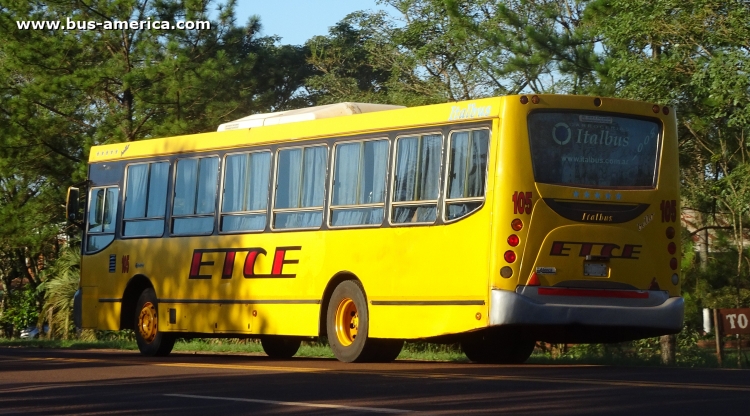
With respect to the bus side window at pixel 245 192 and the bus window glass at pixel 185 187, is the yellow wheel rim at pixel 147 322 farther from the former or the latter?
the bus side window at pixel 245 192

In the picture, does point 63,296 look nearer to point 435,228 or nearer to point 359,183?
point 359,183

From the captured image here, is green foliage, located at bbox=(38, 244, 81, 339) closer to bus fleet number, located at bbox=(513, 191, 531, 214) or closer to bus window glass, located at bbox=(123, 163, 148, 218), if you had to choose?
bus window glass, located at bbox=(123, 163, 148, 218)

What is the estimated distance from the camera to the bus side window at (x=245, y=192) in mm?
17156

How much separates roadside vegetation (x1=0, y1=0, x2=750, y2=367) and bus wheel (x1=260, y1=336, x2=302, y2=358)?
7.81 ft

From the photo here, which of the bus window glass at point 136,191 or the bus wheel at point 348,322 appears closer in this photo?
the bus wheel at point 348,322

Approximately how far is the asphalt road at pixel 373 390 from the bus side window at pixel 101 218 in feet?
17.9

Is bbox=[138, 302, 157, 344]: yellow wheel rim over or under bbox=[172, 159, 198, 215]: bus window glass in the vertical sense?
under

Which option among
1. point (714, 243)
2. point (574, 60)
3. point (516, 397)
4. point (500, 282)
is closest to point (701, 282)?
point (714, 243)

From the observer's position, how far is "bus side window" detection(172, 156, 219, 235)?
59.6 ft

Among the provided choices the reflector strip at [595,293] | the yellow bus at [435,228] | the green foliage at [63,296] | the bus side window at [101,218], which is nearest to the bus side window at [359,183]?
the yellow bus at [435,228]

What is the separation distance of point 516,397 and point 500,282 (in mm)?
3750

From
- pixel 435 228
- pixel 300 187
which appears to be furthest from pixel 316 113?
pixel 435 228

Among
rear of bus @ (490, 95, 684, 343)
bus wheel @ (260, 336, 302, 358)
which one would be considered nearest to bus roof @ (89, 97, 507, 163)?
rear of bus @ (490, 95, 684, 343)

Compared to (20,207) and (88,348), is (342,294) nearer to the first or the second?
(88,348)
